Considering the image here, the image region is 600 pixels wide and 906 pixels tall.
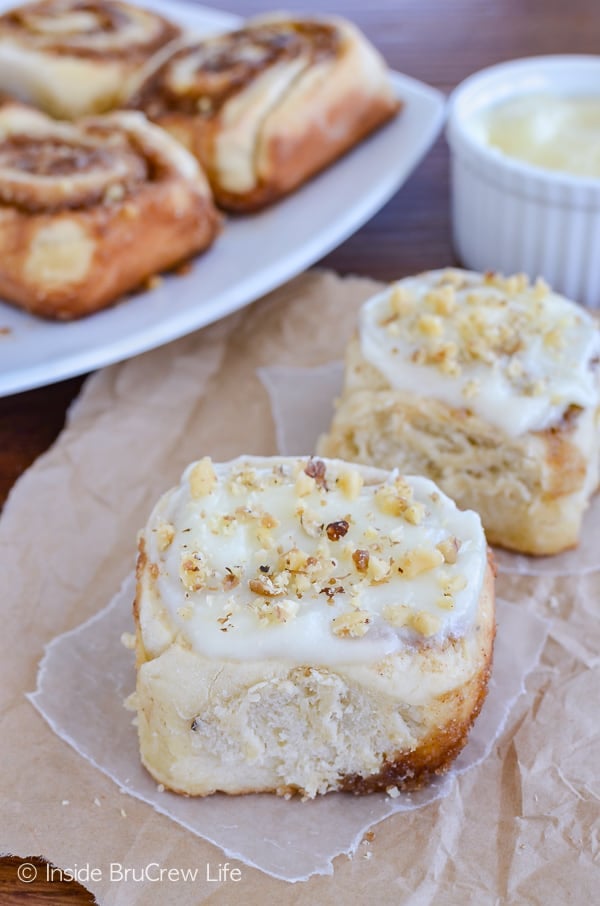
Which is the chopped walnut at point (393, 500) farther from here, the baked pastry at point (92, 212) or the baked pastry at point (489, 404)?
the baked pastry at point (92, 212)

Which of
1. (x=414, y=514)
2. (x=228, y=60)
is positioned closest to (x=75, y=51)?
(x=228, y=60)

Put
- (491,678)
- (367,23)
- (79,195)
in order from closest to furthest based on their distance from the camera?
(491,678) → (79,195) → (367,23)

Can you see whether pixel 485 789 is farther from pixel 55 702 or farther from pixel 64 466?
pixel 64 466

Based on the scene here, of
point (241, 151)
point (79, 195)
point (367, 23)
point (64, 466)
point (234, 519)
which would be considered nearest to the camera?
point (234, 519)

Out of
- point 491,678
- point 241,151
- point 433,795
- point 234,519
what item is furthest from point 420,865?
point 241,151

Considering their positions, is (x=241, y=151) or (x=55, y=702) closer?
(x=55, y=702)

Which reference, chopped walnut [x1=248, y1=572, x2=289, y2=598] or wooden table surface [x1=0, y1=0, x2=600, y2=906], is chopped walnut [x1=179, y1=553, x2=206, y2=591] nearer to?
chopped walnut [x1=248, y1=572, x2=289, y2=598]

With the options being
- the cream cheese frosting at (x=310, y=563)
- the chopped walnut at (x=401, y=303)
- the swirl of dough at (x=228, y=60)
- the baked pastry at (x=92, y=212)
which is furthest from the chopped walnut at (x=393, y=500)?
the swirl of dough at (x=228, y=60)
